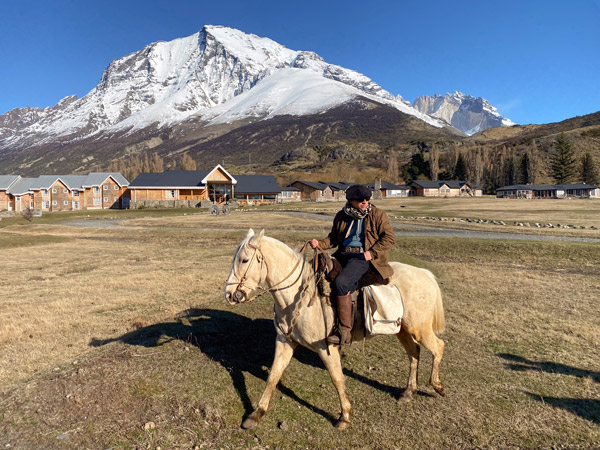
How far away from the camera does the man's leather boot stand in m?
5.30

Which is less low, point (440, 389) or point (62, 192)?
point (62, 192)

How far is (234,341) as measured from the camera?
8125 mm

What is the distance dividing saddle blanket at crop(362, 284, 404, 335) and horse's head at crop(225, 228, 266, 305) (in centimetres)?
194

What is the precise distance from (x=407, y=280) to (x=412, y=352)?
1.43 metres

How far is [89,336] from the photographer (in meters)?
8.56

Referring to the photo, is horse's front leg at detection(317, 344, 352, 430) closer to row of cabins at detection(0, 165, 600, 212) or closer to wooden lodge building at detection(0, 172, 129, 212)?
row of cabins at detection(0, 165, 600, 212)

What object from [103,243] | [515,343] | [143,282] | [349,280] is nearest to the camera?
[349,280]

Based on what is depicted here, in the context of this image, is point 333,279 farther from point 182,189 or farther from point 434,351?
point 182,189

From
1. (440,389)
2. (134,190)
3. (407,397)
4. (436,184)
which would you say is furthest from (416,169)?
(407,397)

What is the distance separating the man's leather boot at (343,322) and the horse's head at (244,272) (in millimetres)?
1413

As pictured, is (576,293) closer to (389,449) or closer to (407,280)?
(407,280)

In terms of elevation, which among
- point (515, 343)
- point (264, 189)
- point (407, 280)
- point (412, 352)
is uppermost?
point (264, 189)

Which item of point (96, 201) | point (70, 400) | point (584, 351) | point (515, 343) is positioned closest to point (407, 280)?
point (515, 343)

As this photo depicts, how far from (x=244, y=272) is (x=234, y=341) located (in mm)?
3913
